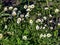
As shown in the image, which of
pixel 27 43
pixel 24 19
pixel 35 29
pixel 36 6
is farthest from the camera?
pixel 36 6

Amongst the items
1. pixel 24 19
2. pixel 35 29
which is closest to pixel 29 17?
pixel 24 19

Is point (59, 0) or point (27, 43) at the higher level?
point (59, 0)

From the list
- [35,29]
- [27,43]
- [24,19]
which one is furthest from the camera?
[24,19]

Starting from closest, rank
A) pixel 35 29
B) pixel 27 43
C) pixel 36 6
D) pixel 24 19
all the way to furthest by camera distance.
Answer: pixel 27 43 → pixel 35 29 → pixel 24 19 → pixel 36 6

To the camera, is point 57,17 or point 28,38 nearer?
point 28,38

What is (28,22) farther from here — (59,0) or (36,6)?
(59,0)

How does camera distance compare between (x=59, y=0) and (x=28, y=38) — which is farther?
(x=59, y=0)

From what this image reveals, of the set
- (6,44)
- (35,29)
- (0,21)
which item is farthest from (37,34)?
(0,21)

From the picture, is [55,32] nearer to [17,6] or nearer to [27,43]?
[27,43]

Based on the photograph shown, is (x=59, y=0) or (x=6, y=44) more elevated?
(x=59, y=0)
